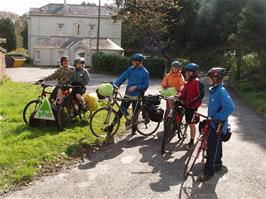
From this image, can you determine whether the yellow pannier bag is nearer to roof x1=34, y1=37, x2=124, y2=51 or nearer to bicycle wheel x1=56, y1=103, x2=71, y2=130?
bicycle wheel x1=56, y1=103, x2=71, y2=130

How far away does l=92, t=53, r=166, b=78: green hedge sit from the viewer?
34081 mm

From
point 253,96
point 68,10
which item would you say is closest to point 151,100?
point 253,96

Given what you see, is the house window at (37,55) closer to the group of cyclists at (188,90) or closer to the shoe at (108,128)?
the group of cyclists at (188,90)

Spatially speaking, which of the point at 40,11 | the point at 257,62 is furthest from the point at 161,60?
the point at 40,11

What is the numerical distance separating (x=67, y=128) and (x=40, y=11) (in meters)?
53.9

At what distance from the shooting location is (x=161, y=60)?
112 feet

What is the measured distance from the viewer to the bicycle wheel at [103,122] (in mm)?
9820

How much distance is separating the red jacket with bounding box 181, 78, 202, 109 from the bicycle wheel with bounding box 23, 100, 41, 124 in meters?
3.57

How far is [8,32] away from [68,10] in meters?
11.6

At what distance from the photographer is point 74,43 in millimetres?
55375

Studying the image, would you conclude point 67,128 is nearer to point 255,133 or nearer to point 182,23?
point 255,133

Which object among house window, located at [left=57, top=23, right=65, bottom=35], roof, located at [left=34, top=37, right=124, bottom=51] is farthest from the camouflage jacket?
house window, located at [left=57, top=23, right=65, bottom=35]

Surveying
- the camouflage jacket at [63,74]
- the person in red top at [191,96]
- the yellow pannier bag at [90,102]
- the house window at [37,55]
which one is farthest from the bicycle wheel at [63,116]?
the house window at [37,55]

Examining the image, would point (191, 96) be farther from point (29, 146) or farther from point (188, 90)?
point (29, 146)
